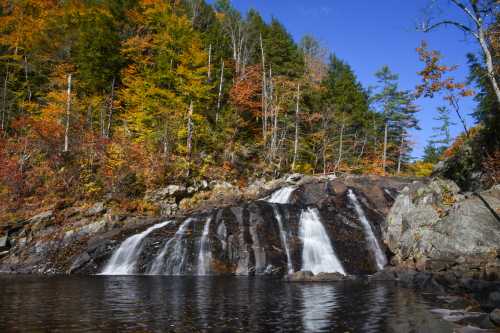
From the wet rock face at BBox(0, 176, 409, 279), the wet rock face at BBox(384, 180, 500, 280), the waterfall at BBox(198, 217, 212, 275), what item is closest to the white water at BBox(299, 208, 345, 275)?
the wet rock face at BBox(0, 176, 409, 279)

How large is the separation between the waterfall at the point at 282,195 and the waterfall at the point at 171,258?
27.0 ft

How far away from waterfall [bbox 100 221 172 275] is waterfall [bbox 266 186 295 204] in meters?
9.21

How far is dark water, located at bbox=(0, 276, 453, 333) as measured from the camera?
7.44m

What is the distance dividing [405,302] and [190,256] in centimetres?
1067

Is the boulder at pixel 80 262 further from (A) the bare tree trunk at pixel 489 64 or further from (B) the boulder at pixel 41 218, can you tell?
(A) the bare tree trunk at pixel 489 64

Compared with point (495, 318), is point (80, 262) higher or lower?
lower

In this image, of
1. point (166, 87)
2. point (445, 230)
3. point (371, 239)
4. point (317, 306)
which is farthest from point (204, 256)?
point (166, 87)

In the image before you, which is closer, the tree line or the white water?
the white water

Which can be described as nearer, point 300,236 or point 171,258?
point 171,258

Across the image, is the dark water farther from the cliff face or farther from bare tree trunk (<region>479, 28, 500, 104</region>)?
bare tree trunk (<region>479, 28, 500, 104</region>)

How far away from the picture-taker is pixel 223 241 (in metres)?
18.8

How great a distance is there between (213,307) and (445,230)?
36.5ft

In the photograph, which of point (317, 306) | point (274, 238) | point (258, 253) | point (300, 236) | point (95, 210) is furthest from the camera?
point (95, 210)

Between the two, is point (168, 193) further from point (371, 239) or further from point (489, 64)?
point (489, 64)
